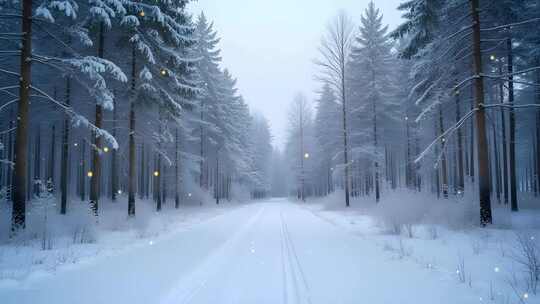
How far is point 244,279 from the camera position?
18.4 feet

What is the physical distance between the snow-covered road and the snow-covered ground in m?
0.02

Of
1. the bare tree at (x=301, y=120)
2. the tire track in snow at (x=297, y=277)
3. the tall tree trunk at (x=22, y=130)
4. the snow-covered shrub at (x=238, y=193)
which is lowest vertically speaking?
the snow-covered shrub at (x=238, y=193)

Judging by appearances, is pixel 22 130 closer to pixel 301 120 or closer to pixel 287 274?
pixel 287 274

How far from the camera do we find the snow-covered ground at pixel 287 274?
4.65m

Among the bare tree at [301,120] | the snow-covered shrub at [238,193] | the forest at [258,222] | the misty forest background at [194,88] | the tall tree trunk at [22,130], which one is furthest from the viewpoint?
the snow-covered shrub at [238,193]

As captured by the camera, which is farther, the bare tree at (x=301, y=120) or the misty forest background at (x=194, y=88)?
the bare tree at (x=301, y=120)

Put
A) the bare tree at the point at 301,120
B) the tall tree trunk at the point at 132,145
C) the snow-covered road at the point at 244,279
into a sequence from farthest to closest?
the bare tree at the point at 301,120 < the tall tree trunk at the point at 132,145 < the snow-covered road at the point at 244,279

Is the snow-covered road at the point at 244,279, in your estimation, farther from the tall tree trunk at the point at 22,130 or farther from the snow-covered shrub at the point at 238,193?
the snow-covered shrub at the point at 238,193

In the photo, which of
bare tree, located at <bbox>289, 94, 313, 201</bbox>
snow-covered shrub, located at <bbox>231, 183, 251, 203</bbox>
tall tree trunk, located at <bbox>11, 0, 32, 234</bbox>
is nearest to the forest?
tall tree trunk, located at <bbox>11, 0, 32, 234</bbox>

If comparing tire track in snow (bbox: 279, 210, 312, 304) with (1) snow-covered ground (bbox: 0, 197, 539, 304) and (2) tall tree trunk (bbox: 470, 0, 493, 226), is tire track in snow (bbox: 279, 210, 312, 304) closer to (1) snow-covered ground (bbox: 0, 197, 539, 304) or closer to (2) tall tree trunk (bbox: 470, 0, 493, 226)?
(1) snow-covered ground (bbox: 0, 197, 539, 304)

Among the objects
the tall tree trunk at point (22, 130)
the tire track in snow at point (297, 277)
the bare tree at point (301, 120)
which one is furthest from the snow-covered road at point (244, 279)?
the bare tree at point (301, 120)

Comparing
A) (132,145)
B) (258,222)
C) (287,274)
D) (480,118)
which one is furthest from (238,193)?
(287,274)

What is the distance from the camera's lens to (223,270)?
6207 millimetres

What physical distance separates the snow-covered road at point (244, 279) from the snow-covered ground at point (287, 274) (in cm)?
2
